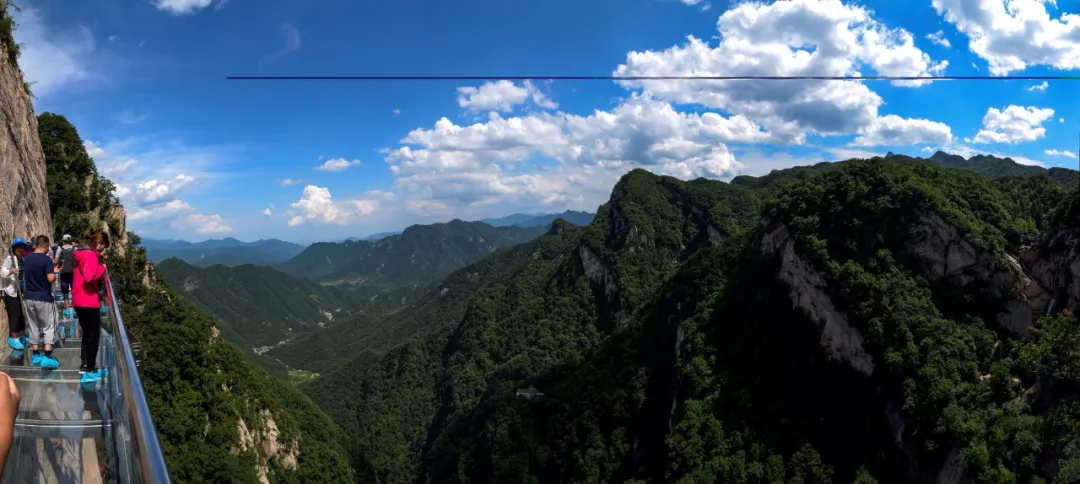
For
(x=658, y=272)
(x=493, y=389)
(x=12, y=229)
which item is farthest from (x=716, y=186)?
(x=12, y=229)

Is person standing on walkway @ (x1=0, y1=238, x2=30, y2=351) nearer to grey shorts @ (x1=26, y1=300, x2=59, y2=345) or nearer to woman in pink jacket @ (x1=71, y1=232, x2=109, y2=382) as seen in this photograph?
grey shorts @ (x1=26, y1=300, x2=59, y2=345)

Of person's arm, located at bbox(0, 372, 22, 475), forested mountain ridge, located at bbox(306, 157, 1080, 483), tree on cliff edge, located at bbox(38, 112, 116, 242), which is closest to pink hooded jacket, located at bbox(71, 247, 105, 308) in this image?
person's arm, located at bbox(0, 372, 22, 475)

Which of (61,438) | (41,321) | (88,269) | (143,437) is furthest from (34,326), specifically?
(143,437)

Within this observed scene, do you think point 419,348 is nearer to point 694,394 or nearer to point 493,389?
point 493,389

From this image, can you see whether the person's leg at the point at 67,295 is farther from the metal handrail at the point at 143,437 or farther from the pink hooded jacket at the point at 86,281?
the metal handrail at the point at 143,437

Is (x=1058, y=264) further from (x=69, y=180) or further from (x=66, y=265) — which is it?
(x=69, y=180)
